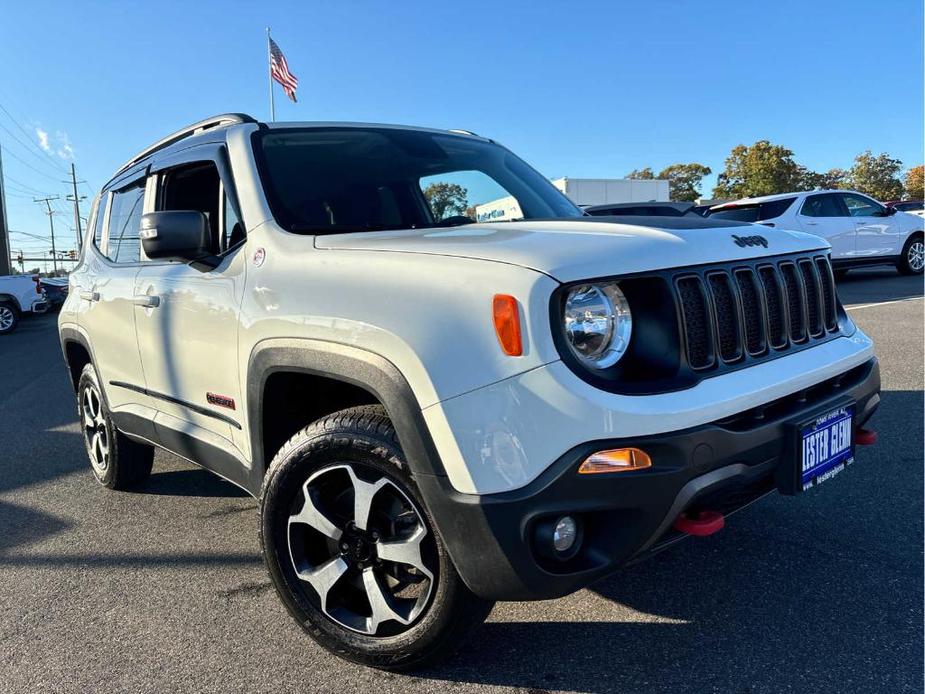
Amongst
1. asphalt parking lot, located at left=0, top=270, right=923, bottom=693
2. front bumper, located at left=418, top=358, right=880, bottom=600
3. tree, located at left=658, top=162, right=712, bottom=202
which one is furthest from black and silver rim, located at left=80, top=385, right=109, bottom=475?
tree, located at left=658, top=162, right=712, bottom=202

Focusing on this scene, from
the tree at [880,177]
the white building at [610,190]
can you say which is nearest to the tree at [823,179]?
the tree at [880,177]

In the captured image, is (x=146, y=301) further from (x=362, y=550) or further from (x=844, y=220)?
(x=844, y=220)

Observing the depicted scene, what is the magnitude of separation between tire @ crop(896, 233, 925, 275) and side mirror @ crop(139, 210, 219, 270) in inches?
572

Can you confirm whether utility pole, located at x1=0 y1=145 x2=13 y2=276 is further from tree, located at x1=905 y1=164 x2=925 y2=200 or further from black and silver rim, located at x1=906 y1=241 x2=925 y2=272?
tree, located at x1=905 y1=164 x2=925 y2=200

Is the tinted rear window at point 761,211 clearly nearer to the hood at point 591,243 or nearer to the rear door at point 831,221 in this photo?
the rear door at point 831,221

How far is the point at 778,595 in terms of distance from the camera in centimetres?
269

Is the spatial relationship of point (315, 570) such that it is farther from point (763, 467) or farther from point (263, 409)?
point (763, 467)

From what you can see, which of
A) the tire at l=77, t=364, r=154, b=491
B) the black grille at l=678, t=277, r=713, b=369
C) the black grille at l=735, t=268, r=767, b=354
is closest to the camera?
the black grille at l=678, t=277, r=713, b=369

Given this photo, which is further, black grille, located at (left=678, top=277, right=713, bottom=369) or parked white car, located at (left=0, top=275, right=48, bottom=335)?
parked white car, located at (left=0, top=275, right=48, bottom=335)

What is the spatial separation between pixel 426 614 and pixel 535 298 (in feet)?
3.38

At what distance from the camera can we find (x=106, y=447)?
4234 millimetres

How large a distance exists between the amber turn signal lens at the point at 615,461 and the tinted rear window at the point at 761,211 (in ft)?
37.7

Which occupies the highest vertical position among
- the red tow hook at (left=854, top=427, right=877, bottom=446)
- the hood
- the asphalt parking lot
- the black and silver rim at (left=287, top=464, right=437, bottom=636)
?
the hood

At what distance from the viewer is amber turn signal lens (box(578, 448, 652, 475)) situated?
1818 mm
